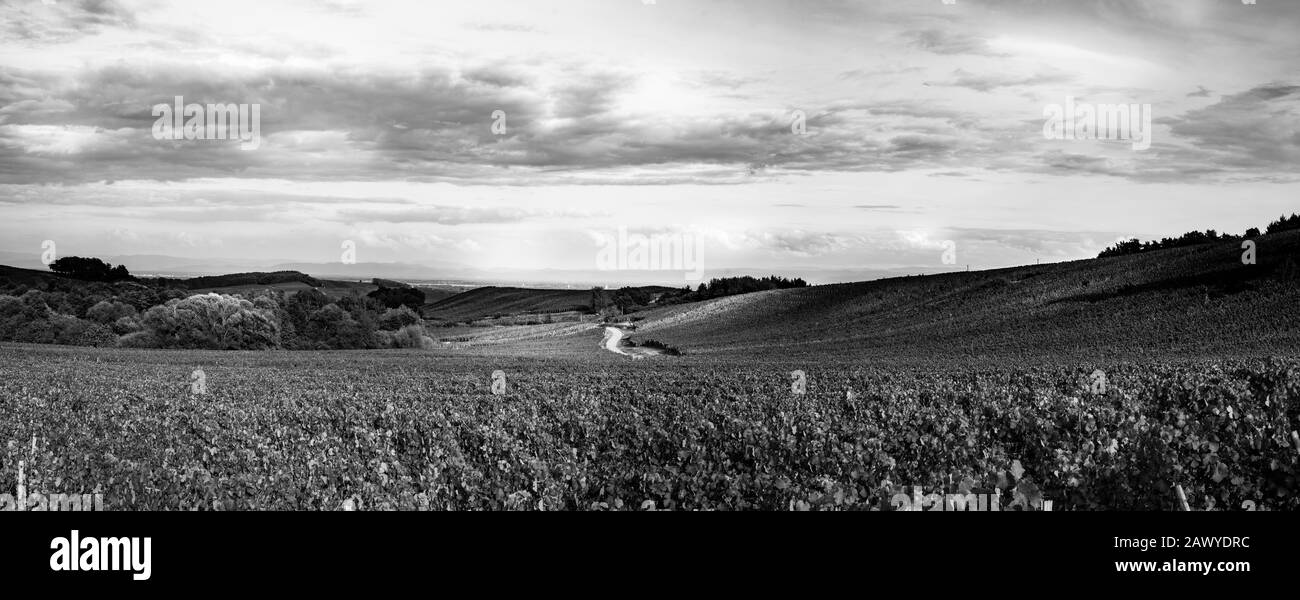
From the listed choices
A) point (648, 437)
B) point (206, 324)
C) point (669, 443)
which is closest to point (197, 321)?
point (206, 324)

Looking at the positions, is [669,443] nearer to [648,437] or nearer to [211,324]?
[648,437]

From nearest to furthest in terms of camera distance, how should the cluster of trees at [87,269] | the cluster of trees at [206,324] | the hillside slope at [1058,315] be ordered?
the hillside slope at [1058,315] → the cluster of trees at [206,324] → the cluster of trees at [87,269]

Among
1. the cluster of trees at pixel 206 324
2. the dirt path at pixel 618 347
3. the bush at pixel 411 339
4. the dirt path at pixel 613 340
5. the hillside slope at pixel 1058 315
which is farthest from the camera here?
the bush at pixel 411 339

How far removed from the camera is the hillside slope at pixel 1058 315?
60781mm

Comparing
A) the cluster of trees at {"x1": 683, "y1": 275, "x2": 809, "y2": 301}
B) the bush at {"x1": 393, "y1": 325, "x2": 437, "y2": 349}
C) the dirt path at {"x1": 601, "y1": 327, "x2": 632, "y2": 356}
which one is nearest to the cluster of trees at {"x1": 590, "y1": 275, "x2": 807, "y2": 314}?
the cluster of trees at {"x1": 683, "y1": 275, "x2": 809, "y2": 301}

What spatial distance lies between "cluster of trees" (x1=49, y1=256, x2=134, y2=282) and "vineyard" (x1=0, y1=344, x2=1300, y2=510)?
407ft

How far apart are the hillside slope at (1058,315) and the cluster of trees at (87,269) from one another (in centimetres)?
8796

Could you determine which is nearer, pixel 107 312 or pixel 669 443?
pixel 669 443

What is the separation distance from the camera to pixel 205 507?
39.6 feet

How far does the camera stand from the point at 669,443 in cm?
1711

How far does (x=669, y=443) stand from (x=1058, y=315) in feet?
225

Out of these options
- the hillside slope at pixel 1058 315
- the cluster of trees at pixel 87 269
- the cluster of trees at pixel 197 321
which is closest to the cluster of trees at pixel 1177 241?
the hillside slope at pixel 1058 315

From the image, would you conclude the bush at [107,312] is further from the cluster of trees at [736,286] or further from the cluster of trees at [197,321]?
the cluster of trees at [736,286]
